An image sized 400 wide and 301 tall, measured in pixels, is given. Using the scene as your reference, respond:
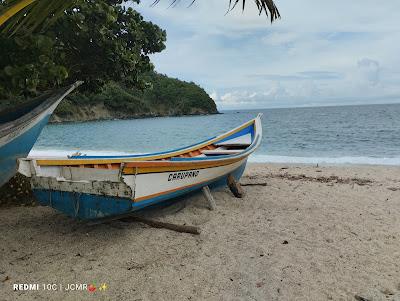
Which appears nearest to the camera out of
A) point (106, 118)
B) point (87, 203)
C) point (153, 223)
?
point (87, 203)

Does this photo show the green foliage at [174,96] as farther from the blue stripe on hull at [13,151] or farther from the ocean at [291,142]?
the blue stripe on hull at [13,151]

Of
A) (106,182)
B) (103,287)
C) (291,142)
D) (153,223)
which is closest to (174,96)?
(291,142)

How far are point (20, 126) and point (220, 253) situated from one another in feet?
11.4

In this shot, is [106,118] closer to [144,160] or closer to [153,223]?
[144,160]

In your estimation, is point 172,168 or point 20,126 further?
point 20,126

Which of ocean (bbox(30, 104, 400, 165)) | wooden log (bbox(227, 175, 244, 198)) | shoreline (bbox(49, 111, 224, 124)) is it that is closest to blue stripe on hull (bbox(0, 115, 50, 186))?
wooden log (bbox(227, 175, 244, 198))

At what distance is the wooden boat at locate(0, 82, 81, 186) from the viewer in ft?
17.2

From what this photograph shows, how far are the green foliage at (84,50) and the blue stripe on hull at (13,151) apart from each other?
27.5 inches

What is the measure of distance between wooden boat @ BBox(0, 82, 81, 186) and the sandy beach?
0.94 m

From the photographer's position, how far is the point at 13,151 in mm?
5453

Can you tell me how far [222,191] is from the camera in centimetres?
725

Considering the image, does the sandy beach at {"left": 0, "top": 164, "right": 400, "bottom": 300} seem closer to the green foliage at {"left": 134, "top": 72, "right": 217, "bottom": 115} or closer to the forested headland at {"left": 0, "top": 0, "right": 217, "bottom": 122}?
the forested headland at {"left": 0, "top": 0, "right": 217, "bottom": 122}

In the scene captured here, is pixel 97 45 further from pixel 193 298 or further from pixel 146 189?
pixel 193 298

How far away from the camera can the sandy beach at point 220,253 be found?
3516mm
